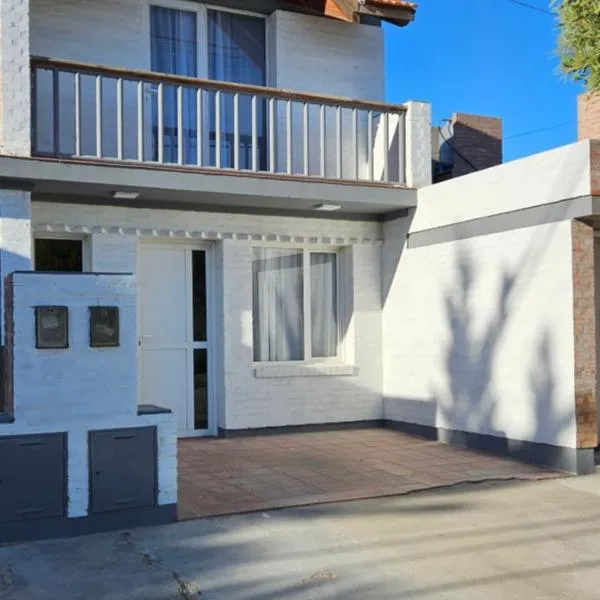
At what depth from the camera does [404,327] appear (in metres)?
10.7

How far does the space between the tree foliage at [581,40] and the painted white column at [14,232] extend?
17.8 feet

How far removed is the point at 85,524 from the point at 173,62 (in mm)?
6682

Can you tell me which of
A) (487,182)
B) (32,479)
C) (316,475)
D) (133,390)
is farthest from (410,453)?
(32,479)

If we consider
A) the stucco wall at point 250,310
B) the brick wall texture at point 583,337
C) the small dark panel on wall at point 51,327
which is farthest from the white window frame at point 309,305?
the small dark panel on wall at point 51,327

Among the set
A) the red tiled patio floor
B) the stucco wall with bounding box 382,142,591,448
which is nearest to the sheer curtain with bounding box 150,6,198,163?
the stucco wall with bounding box 382,142,591,448

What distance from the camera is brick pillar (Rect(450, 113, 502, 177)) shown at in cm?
1401

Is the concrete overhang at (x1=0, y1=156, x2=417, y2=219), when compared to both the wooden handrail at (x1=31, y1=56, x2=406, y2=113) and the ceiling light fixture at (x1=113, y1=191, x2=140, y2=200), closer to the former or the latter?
the ceiling light fixture at (x1=113, y1=191, x2=140, y2=200)

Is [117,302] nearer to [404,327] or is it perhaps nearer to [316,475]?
[316,475]

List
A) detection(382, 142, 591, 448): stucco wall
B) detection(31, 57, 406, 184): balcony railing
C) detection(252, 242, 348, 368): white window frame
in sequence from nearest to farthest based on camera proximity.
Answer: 1. detection(382, 142, 591, 448): stucco wall
2. detection(31, 57, 406, 184): balcony railing
3. detection(252, 242, 348, 368): white window frame

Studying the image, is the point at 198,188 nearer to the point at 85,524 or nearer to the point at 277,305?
the point at 277,305

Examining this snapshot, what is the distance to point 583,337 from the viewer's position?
792cm

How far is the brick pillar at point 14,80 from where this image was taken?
809cm

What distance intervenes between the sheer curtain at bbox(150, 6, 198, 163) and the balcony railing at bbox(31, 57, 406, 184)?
0.02m

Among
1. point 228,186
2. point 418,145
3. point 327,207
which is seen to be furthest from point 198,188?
point 418,145
